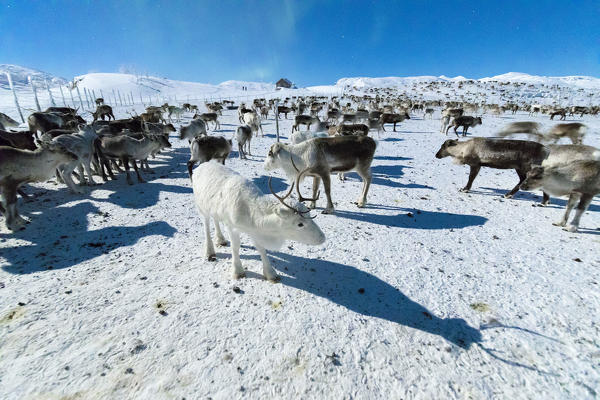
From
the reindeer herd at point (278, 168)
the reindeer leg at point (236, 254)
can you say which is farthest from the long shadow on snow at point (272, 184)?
the reindeer leg at point (236, 254)

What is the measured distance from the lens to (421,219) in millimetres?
5926

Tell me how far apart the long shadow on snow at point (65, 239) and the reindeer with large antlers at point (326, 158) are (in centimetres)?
305

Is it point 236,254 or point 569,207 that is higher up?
point 569,207

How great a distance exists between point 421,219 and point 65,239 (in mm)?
7561

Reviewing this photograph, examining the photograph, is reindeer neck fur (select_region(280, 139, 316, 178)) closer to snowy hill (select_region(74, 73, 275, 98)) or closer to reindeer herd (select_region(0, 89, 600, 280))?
reindeer herd (select_region(0, 89, 600, 280))

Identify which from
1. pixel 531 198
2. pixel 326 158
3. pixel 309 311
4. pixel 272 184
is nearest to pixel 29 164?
pixel 272 184

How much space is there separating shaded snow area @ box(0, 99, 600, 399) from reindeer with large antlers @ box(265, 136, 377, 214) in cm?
118

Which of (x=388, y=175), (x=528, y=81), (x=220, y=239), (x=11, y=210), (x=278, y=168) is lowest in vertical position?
(x=220, y=239)

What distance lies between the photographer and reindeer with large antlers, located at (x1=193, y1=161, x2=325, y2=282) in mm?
3256

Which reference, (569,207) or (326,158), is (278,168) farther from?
(569,207)

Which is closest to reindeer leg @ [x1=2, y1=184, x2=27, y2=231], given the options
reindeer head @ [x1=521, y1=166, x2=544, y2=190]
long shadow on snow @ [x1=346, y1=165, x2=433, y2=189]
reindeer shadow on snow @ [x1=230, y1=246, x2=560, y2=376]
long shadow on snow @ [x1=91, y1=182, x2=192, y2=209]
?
long shadow on snow @ [x1=91, y1=182, x2=192, y2=209]

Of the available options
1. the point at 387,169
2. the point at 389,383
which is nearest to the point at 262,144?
the point at 387,169

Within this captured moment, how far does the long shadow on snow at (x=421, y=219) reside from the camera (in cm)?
562

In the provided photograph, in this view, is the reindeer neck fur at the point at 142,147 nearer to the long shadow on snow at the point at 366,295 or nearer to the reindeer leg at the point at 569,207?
the long shadow on snow at the point at 366,295
